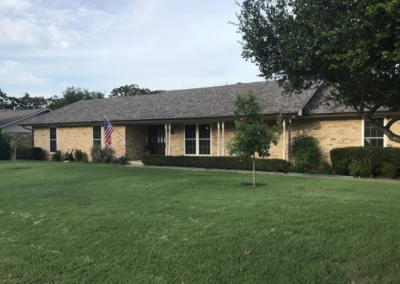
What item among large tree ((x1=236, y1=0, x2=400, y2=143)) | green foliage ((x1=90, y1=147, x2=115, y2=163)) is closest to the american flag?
green foliage ((x1=90, y1=147, x2=115, y2=163))

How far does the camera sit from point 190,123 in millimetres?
18953

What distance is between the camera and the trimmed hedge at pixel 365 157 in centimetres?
1203

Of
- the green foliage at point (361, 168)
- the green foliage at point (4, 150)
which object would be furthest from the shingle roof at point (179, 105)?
the green foliage at point (361, 168)

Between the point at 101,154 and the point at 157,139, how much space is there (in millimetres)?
3786

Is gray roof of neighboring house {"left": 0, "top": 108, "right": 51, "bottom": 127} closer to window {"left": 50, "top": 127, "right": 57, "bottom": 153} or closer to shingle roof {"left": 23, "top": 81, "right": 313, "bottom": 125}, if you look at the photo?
shingle roof {"left": 23, "top": 81, "right": 313, "bottom": 125}

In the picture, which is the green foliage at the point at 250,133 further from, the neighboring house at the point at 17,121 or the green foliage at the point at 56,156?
the neighboring house at the point at 17,121

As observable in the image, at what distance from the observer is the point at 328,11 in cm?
498

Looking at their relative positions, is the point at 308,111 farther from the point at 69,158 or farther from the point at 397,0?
the point at 69,158

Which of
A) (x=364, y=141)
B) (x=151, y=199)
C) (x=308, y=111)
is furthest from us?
(x=308, y=111)

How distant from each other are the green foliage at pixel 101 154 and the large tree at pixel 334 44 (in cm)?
1617

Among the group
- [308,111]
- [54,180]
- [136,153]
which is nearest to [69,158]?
[136,153]

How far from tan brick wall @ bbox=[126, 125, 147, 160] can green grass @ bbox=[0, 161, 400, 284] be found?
12164 mm

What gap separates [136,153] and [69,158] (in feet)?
17.7

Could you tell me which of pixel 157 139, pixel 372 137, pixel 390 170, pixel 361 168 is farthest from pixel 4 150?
pixel 390 170
